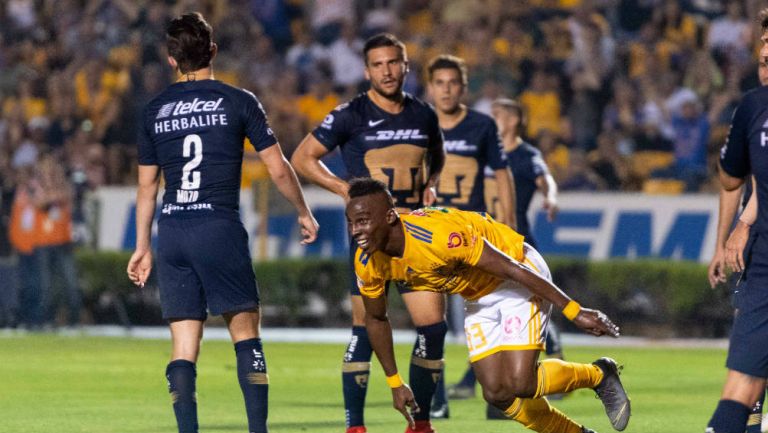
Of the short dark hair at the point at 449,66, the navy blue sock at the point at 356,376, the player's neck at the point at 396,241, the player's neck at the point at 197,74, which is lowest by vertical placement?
the navy blue sock at the point at 356,376

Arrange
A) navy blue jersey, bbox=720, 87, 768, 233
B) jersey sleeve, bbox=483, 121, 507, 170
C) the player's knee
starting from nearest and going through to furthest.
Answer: navy blue jersey, bbox=720, 87, 768, 233, the player's knee, jersey sleeve, bbox=483, 121, 507, 170

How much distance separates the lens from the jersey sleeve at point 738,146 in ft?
25.6

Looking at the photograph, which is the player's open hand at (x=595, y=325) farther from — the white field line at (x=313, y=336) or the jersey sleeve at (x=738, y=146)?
the white field line at (x=313, y=336)

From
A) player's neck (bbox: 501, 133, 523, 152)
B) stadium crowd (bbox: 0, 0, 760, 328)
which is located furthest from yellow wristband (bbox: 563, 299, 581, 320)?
stadium crowd (bbox: 0, 0, 760, 328)

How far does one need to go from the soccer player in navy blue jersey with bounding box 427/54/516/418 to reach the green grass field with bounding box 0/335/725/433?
1.64 meters

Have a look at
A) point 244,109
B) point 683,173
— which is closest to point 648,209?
point 683,173

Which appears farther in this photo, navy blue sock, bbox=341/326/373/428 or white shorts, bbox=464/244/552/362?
navy blue sock, bbox=341/326/373/428

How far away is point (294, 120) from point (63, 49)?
19.5 feet

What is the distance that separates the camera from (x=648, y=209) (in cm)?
2217

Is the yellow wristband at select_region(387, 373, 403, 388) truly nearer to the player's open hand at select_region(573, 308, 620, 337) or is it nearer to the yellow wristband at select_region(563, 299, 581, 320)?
the yellow wristband at select_region(563, 299, 581, 320)

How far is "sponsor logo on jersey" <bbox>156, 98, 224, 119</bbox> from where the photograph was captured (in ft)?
30.3

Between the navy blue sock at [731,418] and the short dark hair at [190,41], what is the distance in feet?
11.5

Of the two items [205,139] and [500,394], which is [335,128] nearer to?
[205,139]

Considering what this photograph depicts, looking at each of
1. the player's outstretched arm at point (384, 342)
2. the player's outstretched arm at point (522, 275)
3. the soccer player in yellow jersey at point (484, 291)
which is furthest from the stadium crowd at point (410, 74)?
the player's outstretched arm at point (522, 275)
